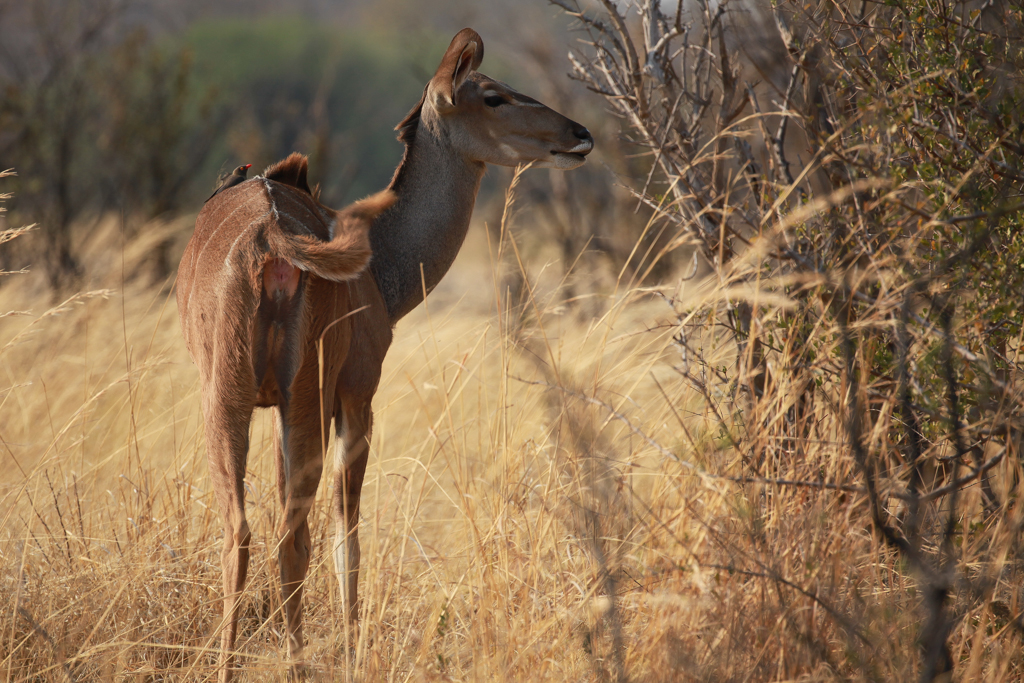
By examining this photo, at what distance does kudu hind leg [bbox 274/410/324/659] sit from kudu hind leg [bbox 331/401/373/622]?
14 centimetres

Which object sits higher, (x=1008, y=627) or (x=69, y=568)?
(x=1008, y=627)

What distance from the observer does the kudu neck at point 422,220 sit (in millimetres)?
3424

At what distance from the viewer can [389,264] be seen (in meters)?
3.41

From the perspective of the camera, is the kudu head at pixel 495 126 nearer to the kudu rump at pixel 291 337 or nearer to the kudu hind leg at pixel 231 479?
the kudu rump at pixel 291 337

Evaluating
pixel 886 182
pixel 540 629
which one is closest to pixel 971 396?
pixel 886 182

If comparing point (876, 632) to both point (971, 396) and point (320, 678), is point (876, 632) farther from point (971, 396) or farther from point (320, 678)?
point (320, 678)

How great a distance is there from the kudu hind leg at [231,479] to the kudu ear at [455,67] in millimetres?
1592

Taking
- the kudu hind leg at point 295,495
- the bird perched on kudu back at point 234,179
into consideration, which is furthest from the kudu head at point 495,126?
the kudu hind leg at point 295,495

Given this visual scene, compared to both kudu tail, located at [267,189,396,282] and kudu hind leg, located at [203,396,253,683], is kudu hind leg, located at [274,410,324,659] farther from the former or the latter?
kudu tail, located at [267,189,396,282]

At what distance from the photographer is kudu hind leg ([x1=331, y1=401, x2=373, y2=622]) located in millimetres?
2932

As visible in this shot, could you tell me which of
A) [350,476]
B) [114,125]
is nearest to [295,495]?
[350,476]

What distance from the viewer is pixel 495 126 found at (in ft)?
12.0

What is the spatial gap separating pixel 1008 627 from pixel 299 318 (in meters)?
2.08

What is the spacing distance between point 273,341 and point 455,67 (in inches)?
A: 59.7
